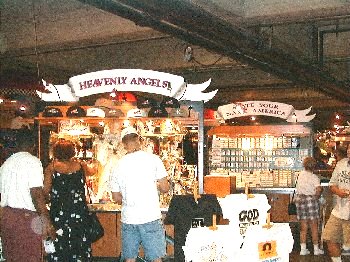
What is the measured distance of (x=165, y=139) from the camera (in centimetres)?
962

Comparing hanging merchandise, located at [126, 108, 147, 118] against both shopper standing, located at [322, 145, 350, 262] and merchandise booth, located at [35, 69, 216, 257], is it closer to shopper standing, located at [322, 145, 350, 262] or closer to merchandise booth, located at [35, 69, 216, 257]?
merchandise booth, located at [35, 69, 216, 257]

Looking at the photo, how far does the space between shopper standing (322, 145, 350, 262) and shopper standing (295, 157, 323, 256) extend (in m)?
2.26

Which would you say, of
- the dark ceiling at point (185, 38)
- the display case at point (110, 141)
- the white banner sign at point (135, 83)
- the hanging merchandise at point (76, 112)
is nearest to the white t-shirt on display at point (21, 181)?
the dark ceiling at point (185, 38)

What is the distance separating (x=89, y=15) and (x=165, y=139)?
2438 millimetres

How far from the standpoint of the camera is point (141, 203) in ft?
20.4

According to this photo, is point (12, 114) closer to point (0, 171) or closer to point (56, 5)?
point (56, 5)

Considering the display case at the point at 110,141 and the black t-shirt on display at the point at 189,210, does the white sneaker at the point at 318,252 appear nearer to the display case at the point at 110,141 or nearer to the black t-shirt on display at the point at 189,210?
the display case at the point at 110,141

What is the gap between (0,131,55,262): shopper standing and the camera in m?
6.02

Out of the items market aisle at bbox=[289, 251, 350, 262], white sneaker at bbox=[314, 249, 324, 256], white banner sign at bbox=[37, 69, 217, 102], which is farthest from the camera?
white sneaker at bbox=[314, 249, 324, 256]

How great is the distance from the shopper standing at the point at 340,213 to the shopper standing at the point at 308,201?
2257 millimetres

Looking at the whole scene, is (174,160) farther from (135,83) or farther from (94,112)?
(135,83)

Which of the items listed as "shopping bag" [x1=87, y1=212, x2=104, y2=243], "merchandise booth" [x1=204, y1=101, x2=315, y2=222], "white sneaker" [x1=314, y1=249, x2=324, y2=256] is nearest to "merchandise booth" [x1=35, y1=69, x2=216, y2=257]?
"shopping bag" [x1=87, y1=212, x2=104, y2=243]

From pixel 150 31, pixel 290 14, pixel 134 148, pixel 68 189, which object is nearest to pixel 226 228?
pixel 134 148

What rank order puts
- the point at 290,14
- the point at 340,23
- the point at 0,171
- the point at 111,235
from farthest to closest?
the point at 340,23 → the point at 111,235 → the point at 290,14 → the point at 0,171
